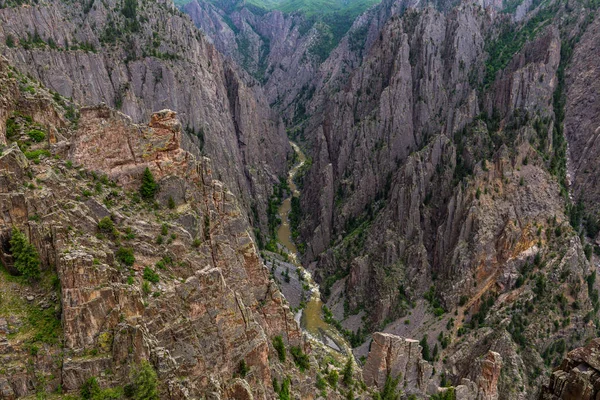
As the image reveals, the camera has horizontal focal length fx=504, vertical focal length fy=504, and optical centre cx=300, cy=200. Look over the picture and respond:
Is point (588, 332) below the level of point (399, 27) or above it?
below

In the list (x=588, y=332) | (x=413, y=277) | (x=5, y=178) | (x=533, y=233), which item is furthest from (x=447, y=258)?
(x=5, y=178)

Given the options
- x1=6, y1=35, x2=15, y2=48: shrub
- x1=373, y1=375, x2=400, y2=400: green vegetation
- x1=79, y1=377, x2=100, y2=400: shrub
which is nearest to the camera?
x1=79, y1=377, x2=100, y2=400: shrub

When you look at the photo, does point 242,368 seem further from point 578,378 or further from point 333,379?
point 578,378

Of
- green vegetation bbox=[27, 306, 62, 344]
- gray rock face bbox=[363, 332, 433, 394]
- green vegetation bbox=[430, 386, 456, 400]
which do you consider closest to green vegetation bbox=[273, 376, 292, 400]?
green vegetation bbox=[27, 306, 62, 344]

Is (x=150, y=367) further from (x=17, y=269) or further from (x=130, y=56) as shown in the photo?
(x=130, y=56)

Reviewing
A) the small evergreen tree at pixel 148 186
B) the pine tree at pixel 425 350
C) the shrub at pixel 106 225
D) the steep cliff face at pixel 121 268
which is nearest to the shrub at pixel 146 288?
the steep cliff face at pixel 121 268

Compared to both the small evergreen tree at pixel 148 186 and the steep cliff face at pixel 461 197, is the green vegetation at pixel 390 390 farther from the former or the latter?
the small evergreen tree at pixel 148 186

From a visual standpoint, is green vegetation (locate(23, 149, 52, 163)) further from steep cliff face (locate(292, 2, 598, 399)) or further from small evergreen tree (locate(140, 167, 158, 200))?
steep cliff face (locate(292, 2, 598, 399))

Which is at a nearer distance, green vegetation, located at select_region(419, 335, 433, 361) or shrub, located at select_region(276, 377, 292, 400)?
shrub, located at select_region(276, 377, 292, 400)
